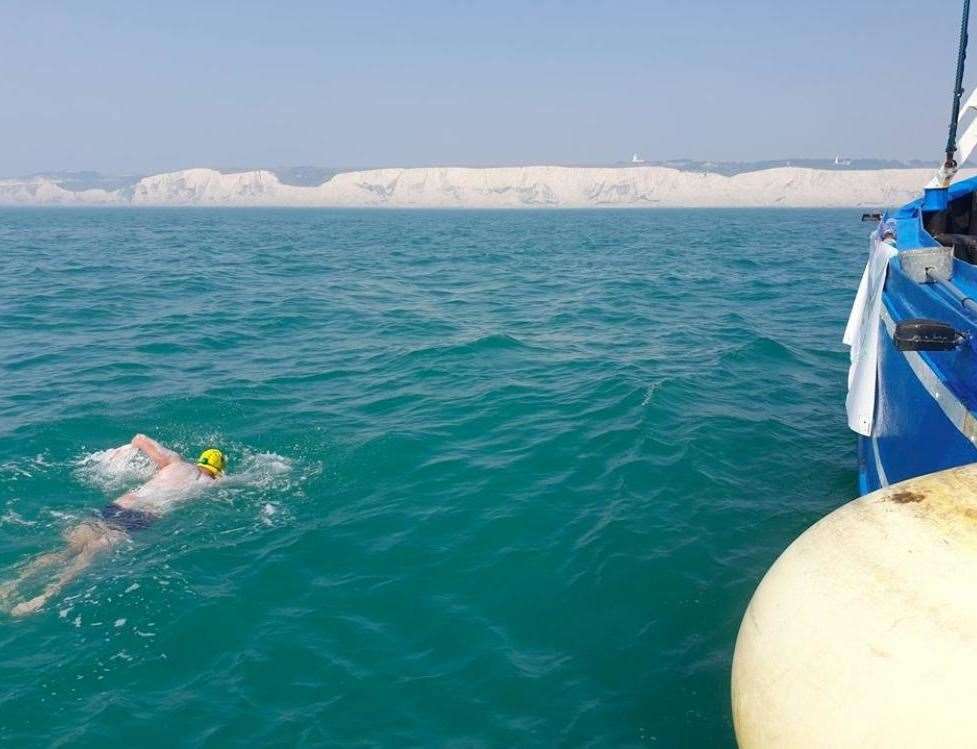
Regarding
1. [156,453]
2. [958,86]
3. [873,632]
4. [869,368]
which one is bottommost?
[156,453]

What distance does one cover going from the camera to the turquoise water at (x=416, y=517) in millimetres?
5457

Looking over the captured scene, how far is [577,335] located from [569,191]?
533 feet

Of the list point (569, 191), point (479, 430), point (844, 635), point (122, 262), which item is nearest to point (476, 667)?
point (844, 635)

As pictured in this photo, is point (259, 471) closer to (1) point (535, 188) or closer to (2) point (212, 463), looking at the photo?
(2) point (212, 463)

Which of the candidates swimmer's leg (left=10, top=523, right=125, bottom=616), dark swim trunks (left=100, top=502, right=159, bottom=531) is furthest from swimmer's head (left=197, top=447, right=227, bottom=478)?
swimmer's leg (left=10, top=523, right=125, bottom=616)

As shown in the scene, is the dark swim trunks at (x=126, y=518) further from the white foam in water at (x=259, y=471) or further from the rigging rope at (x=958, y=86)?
the rigging rope at (x=958, y=86)

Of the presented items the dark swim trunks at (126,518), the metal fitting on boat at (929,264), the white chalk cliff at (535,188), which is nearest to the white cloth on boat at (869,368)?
the metal fitting on boat at (929,264)

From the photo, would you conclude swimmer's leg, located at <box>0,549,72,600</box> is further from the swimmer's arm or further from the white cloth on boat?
the white cloth on boat

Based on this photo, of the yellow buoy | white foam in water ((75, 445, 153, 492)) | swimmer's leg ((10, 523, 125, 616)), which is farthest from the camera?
white foam in water ((75, 445, 153, 492))

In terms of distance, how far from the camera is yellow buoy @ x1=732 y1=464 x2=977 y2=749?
2549mm

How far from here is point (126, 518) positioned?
26.7 feet

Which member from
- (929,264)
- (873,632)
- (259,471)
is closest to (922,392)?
(929,264)

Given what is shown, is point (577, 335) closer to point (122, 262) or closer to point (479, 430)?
point (479, 430)

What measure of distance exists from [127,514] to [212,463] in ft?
4.05
